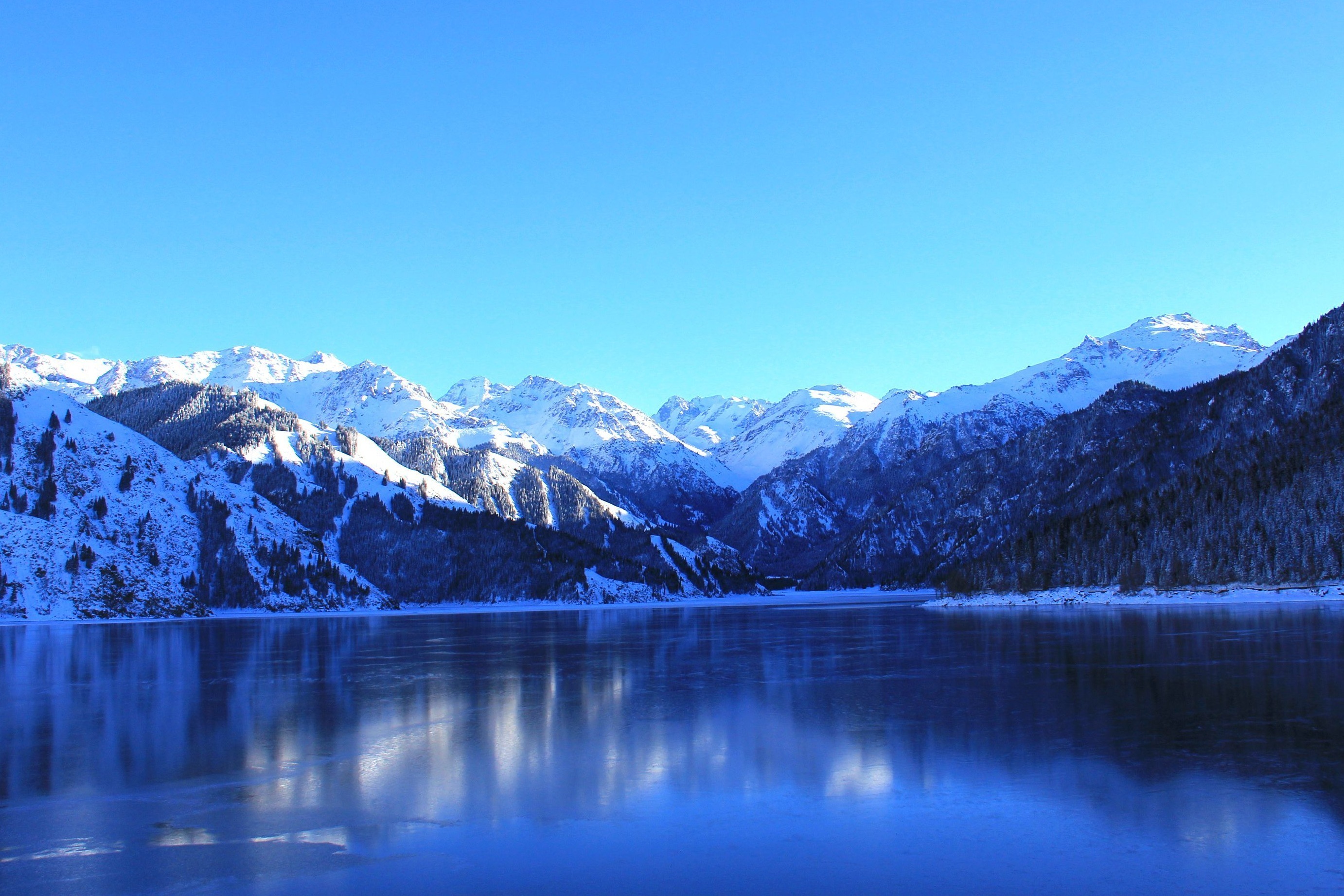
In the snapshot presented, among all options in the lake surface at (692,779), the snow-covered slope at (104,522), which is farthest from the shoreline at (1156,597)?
the snow-covered slope at (104,522)

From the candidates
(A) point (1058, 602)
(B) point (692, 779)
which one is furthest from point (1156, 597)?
(B) point (692, 779)

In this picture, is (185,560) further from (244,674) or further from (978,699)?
(978,699)

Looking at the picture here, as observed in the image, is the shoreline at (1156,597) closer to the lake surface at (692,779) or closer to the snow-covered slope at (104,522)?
the lake surface at (692,779)

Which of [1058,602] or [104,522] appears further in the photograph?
[104,522]

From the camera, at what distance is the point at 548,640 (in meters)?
77.1

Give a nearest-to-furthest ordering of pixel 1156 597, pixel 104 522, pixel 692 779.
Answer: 1. pixel 692 779
2. pixel 1156 597
3. pixel 104 522

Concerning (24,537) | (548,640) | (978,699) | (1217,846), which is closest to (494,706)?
(978,699)

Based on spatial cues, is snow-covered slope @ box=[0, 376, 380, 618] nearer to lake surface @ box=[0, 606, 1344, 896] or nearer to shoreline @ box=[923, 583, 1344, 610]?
lake surface @ box=[0, 606, 1344, 896]

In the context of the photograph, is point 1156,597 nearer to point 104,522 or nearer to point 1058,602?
point 1058,602

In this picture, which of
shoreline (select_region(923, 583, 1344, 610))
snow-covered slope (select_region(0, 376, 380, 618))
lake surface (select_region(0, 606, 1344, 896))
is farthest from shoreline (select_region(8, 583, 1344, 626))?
lake surface (select_region(0, 606, 1344, 896))

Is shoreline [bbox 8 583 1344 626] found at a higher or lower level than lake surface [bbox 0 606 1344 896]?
lower

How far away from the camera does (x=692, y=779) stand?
2111 cm

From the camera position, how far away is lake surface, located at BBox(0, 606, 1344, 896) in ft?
48.2

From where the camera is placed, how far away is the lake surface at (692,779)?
1469 cm
